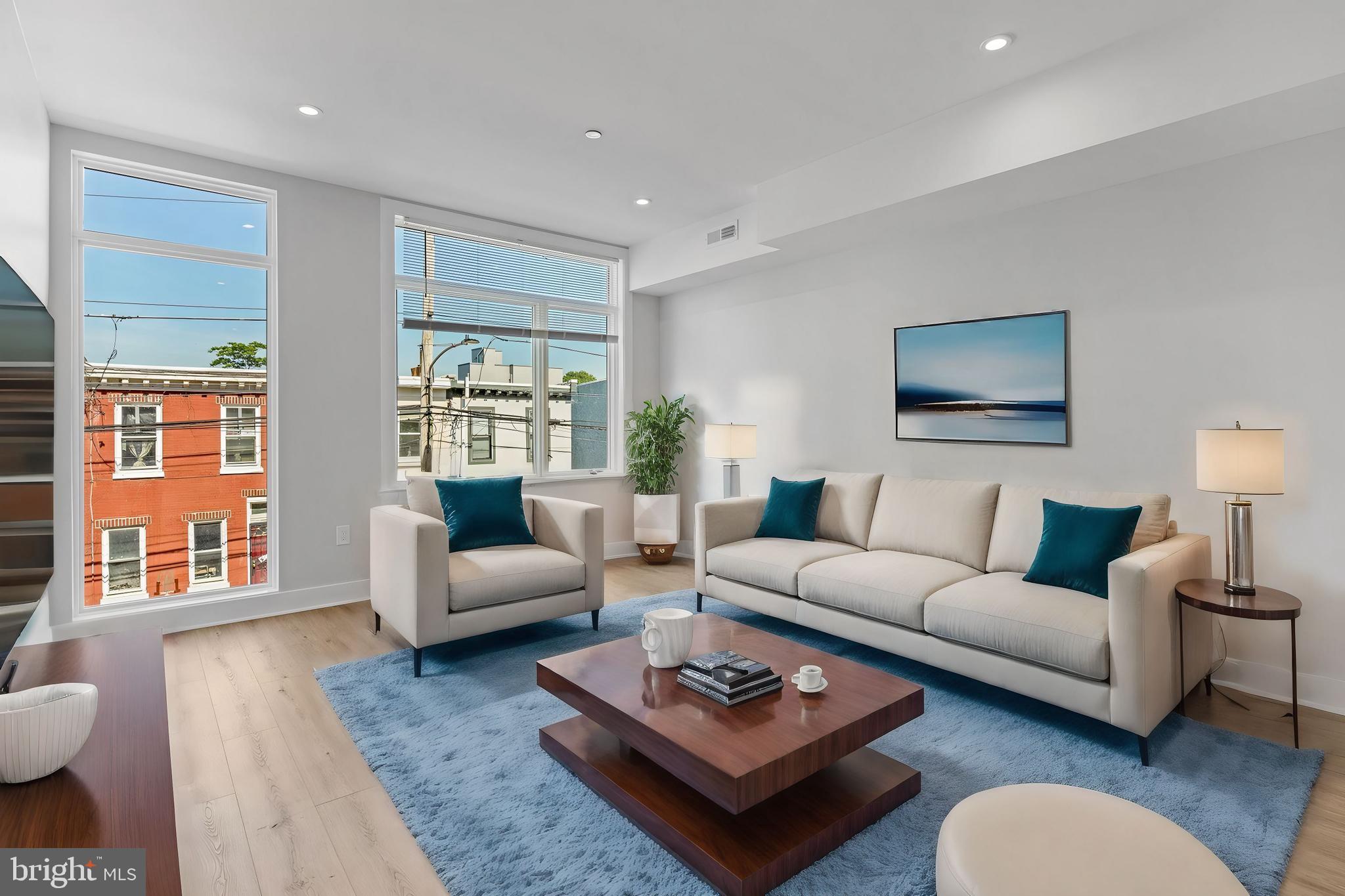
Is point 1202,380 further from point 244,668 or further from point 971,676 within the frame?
point 244,668

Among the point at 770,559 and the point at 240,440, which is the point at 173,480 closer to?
the point at 240,440

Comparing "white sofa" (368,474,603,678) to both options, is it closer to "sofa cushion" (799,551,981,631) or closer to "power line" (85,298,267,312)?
"sofa cushion" (799,551,981,631)

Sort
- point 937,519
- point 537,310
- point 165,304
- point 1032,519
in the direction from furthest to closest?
point 537,310 < point 165,304 < point 937,519 < point 1032,519

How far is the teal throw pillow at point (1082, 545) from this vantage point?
2.77 metres

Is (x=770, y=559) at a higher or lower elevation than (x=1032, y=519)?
lower

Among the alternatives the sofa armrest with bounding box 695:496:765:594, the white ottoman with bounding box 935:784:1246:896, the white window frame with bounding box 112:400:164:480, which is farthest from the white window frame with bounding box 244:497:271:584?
the white ottoman with bounding box 935:784:1246:896

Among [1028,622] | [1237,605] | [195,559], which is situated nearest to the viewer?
[1237,605]

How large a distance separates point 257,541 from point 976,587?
406cm

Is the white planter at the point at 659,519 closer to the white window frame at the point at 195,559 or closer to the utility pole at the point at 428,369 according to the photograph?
the utility pole at the point at 428,369

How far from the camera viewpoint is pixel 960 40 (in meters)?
2.74

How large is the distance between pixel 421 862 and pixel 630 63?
3.05 m

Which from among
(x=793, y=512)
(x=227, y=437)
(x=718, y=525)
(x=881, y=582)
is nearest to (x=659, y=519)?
(x=718, y=525)

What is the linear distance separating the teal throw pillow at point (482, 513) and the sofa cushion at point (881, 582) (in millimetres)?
1626

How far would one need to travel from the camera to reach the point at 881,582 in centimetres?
313
